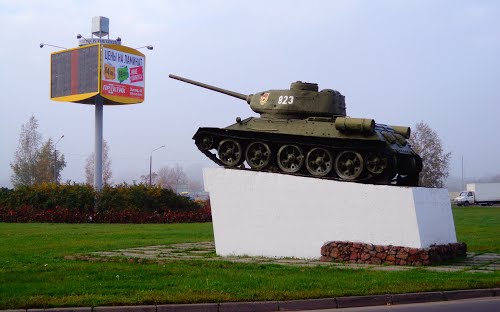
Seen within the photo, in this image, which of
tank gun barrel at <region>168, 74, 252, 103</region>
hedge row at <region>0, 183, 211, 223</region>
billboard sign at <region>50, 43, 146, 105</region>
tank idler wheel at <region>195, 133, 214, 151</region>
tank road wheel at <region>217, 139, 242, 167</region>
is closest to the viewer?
tank road wheel at <region>217, 139, 242, 167</region>

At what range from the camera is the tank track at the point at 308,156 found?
17.9 metres

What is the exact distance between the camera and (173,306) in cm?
1000

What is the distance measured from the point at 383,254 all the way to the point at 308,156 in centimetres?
341

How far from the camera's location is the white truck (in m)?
82.8

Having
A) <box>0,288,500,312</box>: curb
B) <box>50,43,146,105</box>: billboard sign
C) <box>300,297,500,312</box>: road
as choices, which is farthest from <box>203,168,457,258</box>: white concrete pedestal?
<box>50,43,146,105</box>: billboard sign

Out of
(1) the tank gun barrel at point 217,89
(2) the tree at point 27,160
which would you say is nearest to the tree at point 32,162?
(2) the tree at point 27,160

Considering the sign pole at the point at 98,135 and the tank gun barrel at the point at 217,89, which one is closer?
the tank gun barrel at the point at 217,89

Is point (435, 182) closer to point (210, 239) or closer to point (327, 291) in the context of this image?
point (210, 239)

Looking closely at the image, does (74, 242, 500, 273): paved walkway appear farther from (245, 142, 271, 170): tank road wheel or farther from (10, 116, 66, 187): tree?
(10, 116, 66, 187): tree

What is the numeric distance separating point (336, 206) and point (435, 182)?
253 feet

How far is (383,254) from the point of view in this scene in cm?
1655

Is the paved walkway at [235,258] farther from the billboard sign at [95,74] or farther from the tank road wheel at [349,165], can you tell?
the billboard sign at [95,74]

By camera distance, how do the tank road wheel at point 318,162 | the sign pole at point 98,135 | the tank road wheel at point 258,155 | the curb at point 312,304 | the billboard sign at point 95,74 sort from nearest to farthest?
1. the curb at point 312,304
2. the tank road wheel at point 318,162
3. the tank road wheel at point 258,155
4. the billboard sign at point 95,74
5. the sign pole at point 98,135

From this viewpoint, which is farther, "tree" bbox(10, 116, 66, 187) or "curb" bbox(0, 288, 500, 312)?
"tree" bbox(10, 116, 66, 187)
